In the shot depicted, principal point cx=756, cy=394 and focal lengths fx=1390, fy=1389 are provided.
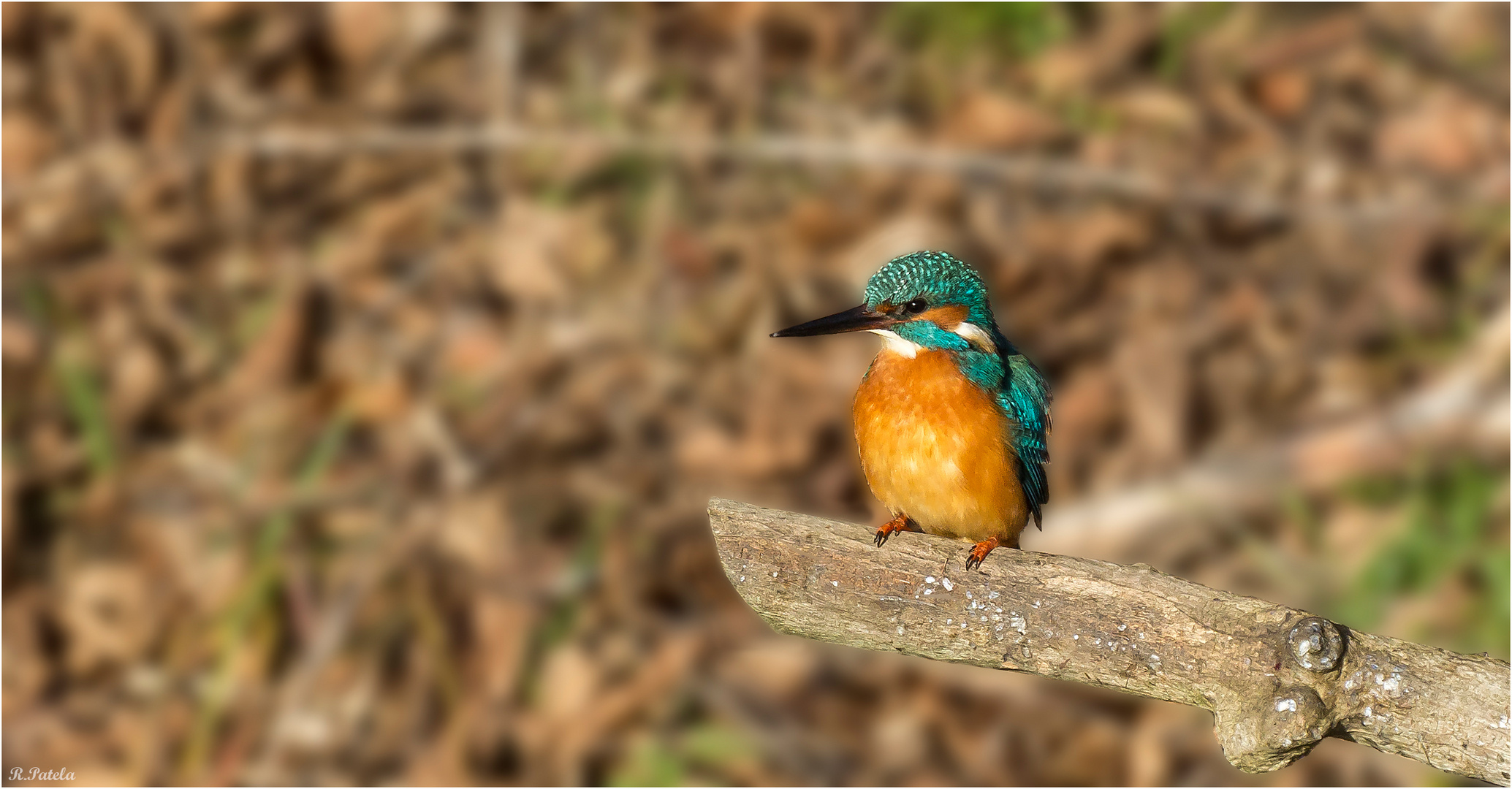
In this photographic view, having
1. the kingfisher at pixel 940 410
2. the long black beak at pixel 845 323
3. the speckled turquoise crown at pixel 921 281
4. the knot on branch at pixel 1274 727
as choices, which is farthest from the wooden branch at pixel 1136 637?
the speckled turquoise crown at pixel 921 281

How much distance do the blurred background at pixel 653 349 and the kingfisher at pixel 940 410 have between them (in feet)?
6.75

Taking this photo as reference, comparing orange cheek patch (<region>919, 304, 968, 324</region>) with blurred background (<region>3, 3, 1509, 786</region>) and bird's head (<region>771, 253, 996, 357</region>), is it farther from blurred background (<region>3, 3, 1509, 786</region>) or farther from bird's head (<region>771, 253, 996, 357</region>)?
blurred background (<region>3, 3, 1509, 786</region>)

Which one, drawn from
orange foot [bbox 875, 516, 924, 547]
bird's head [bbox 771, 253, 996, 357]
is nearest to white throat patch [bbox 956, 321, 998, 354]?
bird's head [bbox 771, 253, 996, 357]

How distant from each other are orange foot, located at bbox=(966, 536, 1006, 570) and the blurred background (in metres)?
2.20

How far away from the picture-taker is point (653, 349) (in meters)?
4.95

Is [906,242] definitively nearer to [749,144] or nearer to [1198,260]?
[749,144]

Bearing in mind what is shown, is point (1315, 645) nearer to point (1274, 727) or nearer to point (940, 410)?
point (1274, 727)

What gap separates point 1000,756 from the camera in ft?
15.1

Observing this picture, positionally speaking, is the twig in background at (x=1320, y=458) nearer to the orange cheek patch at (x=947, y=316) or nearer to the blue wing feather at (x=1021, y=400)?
the blue wing feather at (x=1021, y=400)

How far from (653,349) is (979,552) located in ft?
9.63

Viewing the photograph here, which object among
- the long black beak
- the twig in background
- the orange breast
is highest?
the twig in background

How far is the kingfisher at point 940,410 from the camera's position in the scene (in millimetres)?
2279

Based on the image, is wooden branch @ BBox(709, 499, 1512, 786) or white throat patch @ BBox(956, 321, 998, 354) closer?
wooden branch @ BBox(709, 499, 1512, 786)

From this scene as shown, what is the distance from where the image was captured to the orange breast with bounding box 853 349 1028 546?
2301 mm
